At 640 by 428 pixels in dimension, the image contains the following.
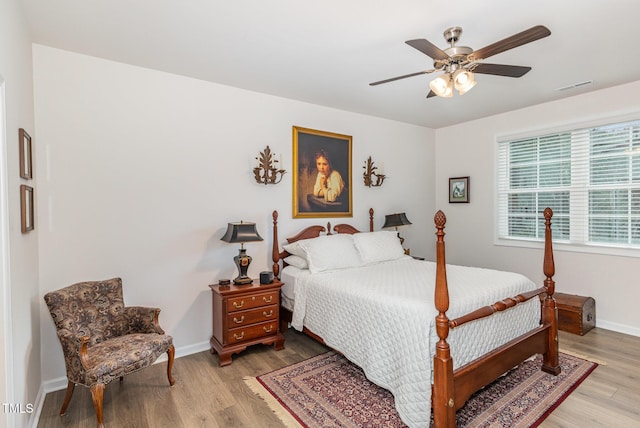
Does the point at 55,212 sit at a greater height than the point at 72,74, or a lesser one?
lesser

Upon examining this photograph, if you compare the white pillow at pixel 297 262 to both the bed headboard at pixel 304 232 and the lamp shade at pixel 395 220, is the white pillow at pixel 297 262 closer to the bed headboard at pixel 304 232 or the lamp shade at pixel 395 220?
the bed headboard at pixel 304 232

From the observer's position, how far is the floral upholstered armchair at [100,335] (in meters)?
2.05

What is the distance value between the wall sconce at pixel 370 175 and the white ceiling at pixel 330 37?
4.04ft

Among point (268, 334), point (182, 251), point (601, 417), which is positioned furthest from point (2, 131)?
point (601, 417)

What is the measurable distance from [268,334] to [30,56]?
9.93ft

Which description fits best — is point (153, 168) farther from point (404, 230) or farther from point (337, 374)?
point (404, 230)

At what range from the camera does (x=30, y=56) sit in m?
2.43

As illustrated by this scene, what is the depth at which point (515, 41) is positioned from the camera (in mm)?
1908

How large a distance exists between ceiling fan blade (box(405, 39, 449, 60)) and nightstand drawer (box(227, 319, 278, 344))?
8.75 ft

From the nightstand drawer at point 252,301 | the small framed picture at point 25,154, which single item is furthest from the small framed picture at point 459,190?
the small framed picture at point 25,154

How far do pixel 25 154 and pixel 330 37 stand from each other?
2.24 m

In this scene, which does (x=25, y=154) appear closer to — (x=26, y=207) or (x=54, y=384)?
(x=26, y=207)

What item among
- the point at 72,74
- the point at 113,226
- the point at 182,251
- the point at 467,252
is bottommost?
the point at 467,252

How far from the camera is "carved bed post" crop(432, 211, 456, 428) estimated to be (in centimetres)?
182
